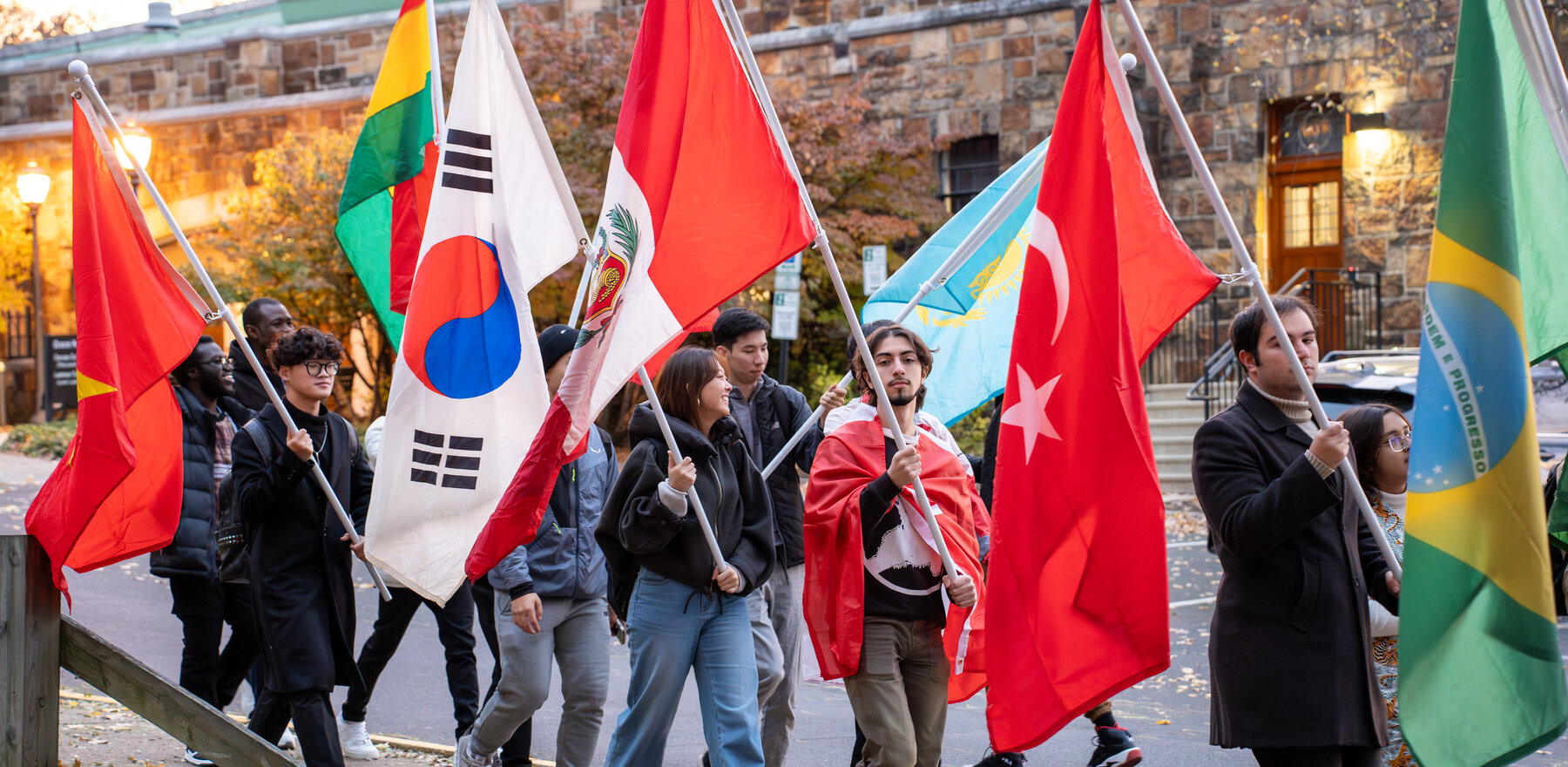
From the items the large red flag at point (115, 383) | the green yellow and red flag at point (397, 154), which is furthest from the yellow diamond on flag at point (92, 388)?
the green yellow and red flag at point (397, 154)

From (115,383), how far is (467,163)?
145cm

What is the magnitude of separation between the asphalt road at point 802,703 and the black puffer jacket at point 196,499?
130cm

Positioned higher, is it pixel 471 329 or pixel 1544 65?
pixel 1544 65

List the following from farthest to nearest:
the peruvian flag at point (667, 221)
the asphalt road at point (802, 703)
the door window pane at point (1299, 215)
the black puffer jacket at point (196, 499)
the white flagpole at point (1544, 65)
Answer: the door window pane at point (1299, 215) < the asphalt road at point (802, 703) < the black puffer jacket at point (196, 499) < the peruvian flag at point (667, 221) < the white flagpole at point (1544, 65)

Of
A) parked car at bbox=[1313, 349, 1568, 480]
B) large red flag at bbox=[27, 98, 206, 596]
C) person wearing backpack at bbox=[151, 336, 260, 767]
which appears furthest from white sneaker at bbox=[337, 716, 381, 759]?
parked car at bbox=[1313, 349, 1568, 480]

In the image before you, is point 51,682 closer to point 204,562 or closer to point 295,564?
point 295,564

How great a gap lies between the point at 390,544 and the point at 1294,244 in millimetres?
17475

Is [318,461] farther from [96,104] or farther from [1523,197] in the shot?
[1523,197]

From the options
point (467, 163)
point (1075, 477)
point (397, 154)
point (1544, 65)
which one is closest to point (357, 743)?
point (397, 154)

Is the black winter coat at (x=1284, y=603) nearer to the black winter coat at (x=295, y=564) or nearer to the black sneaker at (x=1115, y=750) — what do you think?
the black sneaker at (x=1115, y=750)

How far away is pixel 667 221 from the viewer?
4457 millimetres

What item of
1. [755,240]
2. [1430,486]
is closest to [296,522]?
[755,240]

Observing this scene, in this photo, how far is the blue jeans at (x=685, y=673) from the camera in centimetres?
482

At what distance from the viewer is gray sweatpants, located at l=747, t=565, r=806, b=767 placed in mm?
5594
